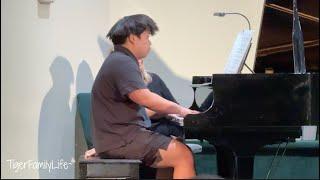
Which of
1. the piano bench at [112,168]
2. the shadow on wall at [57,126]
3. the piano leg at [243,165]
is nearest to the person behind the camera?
the piano bench at [112,168]

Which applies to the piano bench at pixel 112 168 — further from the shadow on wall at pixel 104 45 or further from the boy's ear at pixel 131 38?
the shadow on wall at pixel 104 45

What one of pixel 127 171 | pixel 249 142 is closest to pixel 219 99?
pixel 249 142

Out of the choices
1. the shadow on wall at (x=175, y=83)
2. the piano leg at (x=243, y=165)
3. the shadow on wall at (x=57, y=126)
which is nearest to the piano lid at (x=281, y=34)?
the shadow on wall at (x=175, y=83)

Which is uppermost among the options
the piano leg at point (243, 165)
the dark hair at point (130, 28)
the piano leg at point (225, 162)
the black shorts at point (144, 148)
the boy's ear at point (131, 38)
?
the dark hair at point (130, 28)

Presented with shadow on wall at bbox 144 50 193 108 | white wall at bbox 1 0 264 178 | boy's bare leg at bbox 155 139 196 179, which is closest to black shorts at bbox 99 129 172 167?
boy's bare leg at bbox 155 139 196 179

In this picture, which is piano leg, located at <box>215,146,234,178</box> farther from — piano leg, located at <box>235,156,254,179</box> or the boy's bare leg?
the boy's bare leg

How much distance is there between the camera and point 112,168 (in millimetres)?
2912

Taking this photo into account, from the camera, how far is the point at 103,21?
15.7 ft

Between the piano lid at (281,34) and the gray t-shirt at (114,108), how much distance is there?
4.38 feet

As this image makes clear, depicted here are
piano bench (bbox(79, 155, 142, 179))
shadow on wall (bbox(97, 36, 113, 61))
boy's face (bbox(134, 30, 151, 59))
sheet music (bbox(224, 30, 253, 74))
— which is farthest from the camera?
shadow on wall (bbox(97, 36, 113, 61))

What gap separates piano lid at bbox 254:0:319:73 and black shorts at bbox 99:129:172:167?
131 cm

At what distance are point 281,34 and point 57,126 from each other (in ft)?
6.01

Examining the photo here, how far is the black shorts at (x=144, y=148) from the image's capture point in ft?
9.80

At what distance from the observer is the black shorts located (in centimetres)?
299
